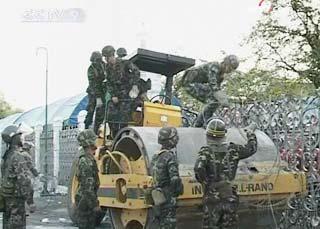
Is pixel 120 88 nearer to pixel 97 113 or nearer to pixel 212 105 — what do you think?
pixel 97 113

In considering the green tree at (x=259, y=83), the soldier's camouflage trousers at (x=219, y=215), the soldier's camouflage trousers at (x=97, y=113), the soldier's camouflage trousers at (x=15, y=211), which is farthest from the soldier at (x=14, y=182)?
the green tree at (x=259, y=83)

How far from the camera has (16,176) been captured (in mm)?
7957

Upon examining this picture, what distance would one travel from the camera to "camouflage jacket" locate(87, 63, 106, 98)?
1009 cm

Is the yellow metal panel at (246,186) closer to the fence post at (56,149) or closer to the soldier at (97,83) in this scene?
the soldier at (97,83)

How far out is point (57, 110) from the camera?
80.7 feet

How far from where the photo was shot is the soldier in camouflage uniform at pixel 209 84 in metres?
8.99

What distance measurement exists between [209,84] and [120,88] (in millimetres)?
1370

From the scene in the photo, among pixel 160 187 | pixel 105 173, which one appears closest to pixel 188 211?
pixel 160 187

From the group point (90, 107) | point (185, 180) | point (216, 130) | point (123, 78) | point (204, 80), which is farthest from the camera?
point (90, 107)

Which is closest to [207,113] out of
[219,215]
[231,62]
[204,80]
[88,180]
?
[204,80]

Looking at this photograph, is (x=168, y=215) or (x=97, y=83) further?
(x=97, y=83)

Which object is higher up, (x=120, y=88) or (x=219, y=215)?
(x=120, y=88)

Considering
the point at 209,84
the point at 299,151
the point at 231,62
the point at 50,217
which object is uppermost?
the point at 231,62

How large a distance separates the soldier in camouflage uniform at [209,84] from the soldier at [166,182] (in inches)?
69.0
